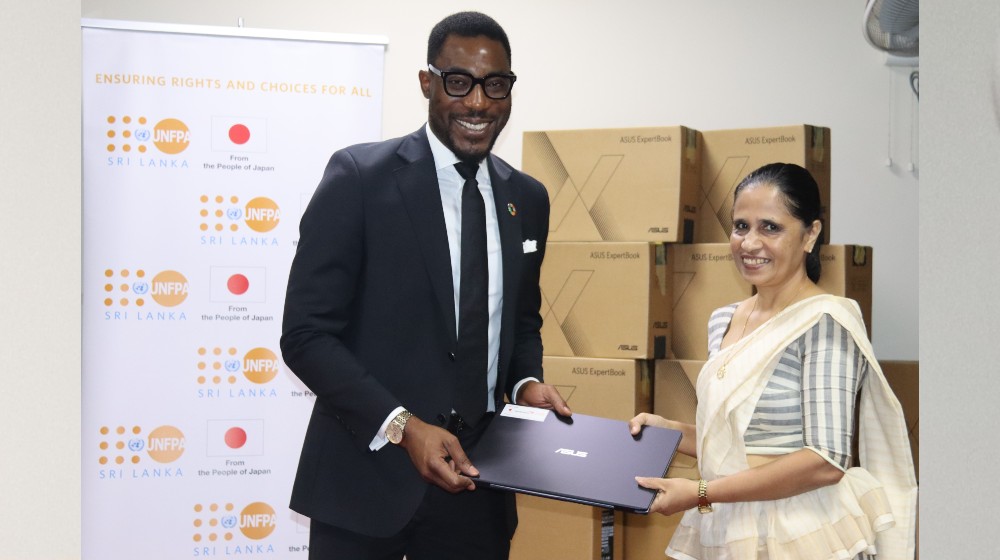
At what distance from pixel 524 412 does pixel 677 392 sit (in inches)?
63.2

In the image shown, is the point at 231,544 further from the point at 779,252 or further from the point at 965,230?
the point at 965,230

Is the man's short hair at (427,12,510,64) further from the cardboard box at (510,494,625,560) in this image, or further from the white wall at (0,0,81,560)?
the cardboard box at (510,494,625,560)

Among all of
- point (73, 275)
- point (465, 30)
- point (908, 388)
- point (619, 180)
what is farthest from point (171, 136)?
point (908, 388)

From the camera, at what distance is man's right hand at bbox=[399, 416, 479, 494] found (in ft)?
5.23

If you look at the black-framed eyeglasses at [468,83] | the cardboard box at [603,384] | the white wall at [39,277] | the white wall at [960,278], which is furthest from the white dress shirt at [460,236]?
the cardboard box at [603,384]

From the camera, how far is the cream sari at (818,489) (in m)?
1.78

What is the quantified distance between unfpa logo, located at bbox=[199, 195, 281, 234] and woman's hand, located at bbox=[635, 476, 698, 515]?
6.63 ft

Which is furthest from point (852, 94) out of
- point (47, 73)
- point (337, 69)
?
point (47, 73)

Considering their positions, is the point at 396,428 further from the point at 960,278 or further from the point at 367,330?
the point at 960,278

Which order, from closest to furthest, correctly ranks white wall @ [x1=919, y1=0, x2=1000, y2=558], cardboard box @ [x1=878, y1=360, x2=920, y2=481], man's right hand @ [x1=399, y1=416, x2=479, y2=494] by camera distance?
white wall @ [x1=919, y1=0, x2=1000, y2=558] < man's right hand @ [x1=399, y1=416, x2=479, y2=494] < cardboard box @ [x1=878, y1=360, x2=920, y2=481]

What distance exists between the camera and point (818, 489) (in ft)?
5.92

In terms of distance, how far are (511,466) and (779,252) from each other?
732 mm

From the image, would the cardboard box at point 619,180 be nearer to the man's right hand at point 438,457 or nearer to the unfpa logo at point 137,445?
the unfpa logo at point 137,445

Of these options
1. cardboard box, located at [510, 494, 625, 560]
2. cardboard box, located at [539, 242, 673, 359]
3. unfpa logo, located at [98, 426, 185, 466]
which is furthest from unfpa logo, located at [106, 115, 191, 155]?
cardboard box, located at [510, 494, 625, 560]
